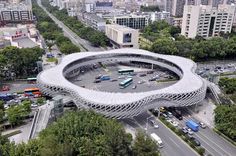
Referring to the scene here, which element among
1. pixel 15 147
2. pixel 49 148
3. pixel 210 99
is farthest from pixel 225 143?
pixel 15 147

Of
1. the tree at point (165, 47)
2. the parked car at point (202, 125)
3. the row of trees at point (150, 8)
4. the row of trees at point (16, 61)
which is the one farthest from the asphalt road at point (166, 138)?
the row of trees at point (150, 8)

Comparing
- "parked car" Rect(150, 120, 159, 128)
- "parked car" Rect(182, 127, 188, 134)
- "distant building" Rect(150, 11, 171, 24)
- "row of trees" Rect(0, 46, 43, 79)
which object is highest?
"distant building" Rect(150, 11, 171, 24)

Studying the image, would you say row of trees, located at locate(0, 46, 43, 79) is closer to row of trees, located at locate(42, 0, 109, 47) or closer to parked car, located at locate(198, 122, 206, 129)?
row of trees, located at locate(42, 0, 109, 47)

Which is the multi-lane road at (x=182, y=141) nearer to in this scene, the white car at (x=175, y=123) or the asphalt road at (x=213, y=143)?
the asphalt road at (x=213, y=143)

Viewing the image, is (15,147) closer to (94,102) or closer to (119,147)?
(119,147)

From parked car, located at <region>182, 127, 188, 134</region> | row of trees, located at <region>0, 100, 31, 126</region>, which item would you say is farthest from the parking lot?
row of trees, located at <region>0, 100, 31, 126</region>

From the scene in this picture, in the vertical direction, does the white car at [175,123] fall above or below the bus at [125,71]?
below
